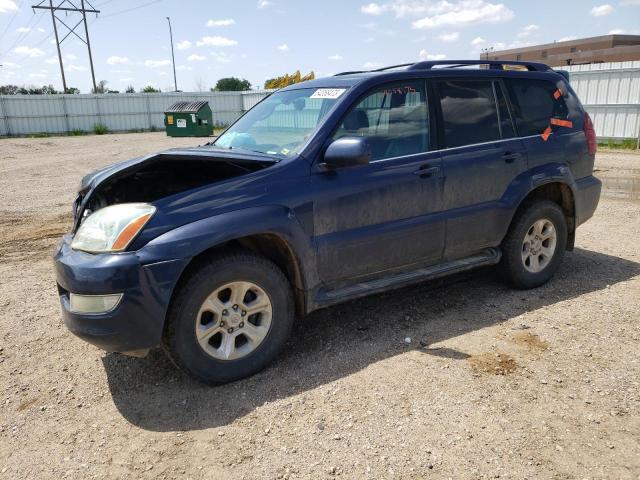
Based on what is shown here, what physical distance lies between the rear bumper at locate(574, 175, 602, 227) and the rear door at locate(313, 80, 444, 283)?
1705 millimetres

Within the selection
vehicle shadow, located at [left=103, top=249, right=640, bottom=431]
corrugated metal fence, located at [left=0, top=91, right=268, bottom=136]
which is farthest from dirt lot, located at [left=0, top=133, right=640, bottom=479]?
corrugated metal fence, located at [left=0, top=91, right=268, bottom=136]

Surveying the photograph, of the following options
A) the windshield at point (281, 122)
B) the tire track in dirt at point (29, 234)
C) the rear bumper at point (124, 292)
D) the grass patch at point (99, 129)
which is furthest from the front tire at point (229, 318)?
the grass patch at point (99, 129)

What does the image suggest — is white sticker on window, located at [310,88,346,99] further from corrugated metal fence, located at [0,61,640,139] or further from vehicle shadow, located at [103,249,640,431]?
corrugated metal fence, located at [0,61,640,139]

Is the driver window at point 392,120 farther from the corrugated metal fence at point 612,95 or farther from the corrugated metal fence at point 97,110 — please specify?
the corrugated metal fence at point 97,110

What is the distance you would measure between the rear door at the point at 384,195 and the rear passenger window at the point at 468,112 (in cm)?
19

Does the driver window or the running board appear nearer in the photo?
the running board

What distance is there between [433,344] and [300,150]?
5.42ft

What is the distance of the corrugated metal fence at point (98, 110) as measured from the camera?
30.8 m

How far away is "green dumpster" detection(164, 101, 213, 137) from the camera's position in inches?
1054

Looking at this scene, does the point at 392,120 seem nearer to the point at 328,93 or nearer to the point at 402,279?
the point at 328,93

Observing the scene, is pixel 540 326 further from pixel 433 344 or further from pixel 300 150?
pixel 300 150

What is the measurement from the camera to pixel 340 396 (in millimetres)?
3131

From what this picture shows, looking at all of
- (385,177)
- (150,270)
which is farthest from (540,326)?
(150,270)

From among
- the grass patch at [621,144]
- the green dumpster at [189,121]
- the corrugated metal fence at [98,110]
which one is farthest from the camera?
the corrugated metal fence at [98,110]
